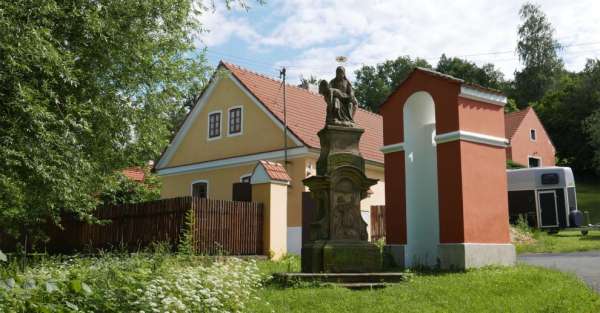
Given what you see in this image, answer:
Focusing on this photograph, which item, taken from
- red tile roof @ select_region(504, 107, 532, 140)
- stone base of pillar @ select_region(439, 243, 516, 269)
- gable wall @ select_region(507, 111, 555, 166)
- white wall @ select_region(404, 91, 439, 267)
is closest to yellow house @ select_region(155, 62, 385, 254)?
white wall @ select_region(404, 91, 439, 267)

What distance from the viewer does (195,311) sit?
6.67 meters

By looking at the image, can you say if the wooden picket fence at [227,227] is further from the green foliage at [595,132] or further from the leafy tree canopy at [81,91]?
the green foliage at [595,132]

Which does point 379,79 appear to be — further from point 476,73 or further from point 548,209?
point 548,209

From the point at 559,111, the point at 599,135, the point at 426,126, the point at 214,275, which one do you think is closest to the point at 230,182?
the point at 426,126

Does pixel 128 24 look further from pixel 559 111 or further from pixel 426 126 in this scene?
pixel 559 111

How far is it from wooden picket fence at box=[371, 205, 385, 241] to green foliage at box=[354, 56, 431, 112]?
3612cm

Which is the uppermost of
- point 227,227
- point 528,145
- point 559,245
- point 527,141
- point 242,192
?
point 527,141

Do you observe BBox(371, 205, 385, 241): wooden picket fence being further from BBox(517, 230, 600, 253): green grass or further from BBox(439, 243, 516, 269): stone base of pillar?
BBox(439, 243, 516, 269): stone base of pillar

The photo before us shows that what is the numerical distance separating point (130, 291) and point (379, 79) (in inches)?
2170

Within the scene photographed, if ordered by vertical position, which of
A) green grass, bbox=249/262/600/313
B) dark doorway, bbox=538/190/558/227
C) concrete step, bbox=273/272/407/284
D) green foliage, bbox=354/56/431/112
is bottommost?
green grass, bbox=249/262/600/313

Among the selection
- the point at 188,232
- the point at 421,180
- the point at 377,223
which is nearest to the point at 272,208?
the point at 188,232

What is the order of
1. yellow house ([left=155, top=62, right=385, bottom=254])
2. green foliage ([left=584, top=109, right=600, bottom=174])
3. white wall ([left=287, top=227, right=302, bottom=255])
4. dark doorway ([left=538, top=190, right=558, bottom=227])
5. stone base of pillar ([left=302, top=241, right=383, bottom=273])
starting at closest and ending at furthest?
stone base of pillar ([left=302, top=241, right=383, bottom=273]) < white wall ([left=287, top=227, right=302, bottom=255]) < yellow house ([left=155, top=62, right=385, bottom=254]) < dark doorway ([left=538, top=190, right=558, bottom=227]) < green foliage ([left=584, top=109, right=600, bottom=174])

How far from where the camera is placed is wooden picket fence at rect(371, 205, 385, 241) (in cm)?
1973

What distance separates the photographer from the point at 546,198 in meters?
24.0
